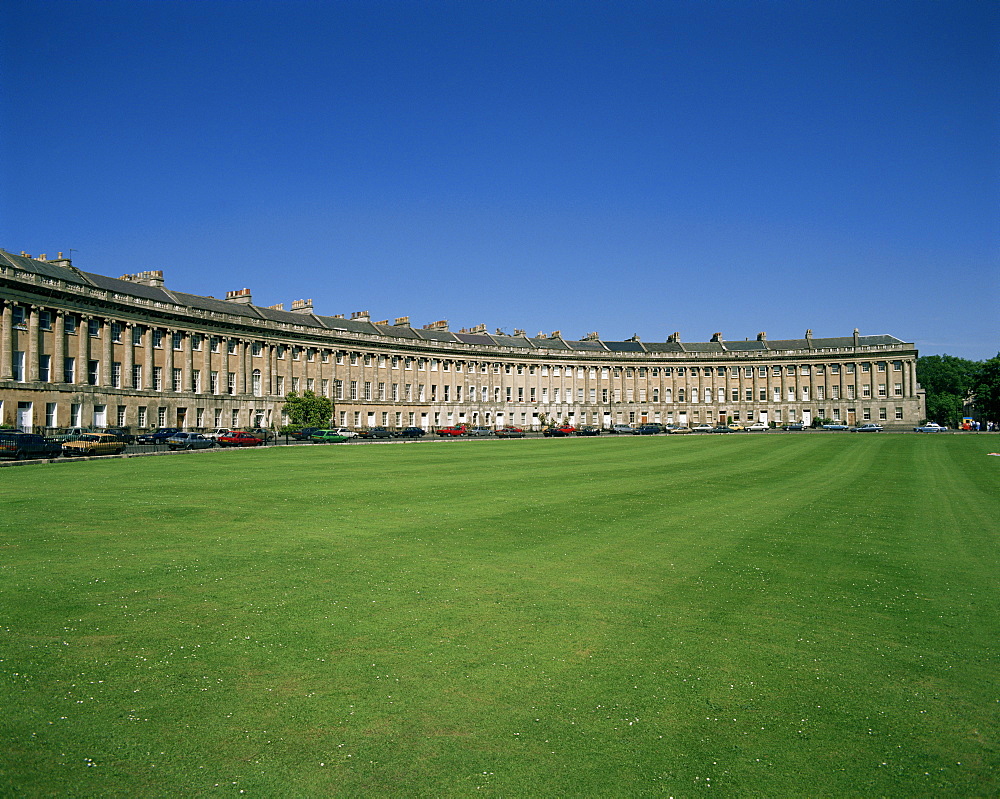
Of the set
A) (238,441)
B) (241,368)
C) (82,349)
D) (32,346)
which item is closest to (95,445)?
(238,441)

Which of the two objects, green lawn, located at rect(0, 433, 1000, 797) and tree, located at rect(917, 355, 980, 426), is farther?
tree, located at rect(917, 355, 980, 426)

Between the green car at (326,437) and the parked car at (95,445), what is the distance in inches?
934

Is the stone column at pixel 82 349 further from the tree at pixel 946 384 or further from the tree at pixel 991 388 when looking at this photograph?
the tree at pixel 946 384

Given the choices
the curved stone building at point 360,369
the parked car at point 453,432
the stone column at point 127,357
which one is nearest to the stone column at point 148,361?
the curved stone building at point 360,369

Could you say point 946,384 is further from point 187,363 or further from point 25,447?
point 25,447

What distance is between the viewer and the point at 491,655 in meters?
8.36

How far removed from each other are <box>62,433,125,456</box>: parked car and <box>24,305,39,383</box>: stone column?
714 inches

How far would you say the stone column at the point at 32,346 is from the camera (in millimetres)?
58469

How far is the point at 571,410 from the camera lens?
130500 mm

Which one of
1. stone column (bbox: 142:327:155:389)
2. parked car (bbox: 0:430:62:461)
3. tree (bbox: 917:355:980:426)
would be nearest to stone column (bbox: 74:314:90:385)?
stone column (bbox: 142:327:155:389)

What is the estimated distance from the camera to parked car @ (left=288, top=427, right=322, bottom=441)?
237 feet

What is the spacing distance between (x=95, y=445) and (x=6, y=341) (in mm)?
21215

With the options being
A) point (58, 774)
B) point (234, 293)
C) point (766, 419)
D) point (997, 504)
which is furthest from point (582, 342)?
point (58, 774)

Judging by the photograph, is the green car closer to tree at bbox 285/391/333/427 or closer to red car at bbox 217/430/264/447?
tree at bbox 285/391/333/427
